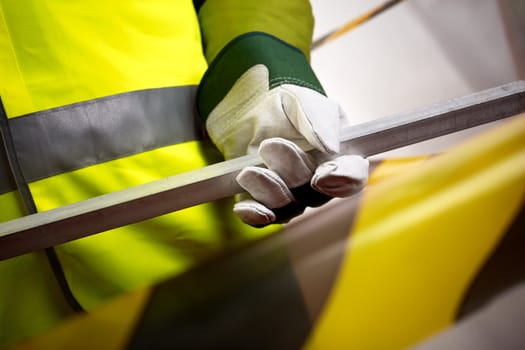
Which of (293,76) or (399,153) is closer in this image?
(293,76)

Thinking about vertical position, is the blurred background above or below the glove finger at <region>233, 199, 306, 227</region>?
below

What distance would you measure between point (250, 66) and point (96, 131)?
0.66 feet

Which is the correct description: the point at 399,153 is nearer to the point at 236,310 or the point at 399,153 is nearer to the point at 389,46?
the point at 389,46

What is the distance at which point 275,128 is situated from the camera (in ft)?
1.74

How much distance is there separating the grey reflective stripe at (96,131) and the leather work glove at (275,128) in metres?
0.05

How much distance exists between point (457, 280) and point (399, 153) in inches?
11.0

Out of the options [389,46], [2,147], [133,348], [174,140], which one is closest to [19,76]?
[2,147]

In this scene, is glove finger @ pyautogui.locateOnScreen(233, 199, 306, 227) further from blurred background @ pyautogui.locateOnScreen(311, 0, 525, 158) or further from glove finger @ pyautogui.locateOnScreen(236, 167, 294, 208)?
blurred background @ pyautogui.locateOnScreen(311, 0, 525, 158)

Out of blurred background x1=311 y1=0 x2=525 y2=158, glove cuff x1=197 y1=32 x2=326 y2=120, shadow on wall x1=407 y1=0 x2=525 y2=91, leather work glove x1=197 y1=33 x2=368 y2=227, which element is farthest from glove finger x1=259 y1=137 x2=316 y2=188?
shadow on wall x1=407 y1=0 x2=525 y2=91

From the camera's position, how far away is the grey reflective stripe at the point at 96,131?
1.75 ft

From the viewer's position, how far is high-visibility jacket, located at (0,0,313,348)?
0.54 m

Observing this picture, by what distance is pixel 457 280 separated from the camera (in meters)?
0.86

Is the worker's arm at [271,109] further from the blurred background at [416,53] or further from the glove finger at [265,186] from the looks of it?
the blurred background at [416,53]

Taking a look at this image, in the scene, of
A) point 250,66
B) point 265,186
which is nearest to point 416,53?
point 250,66
